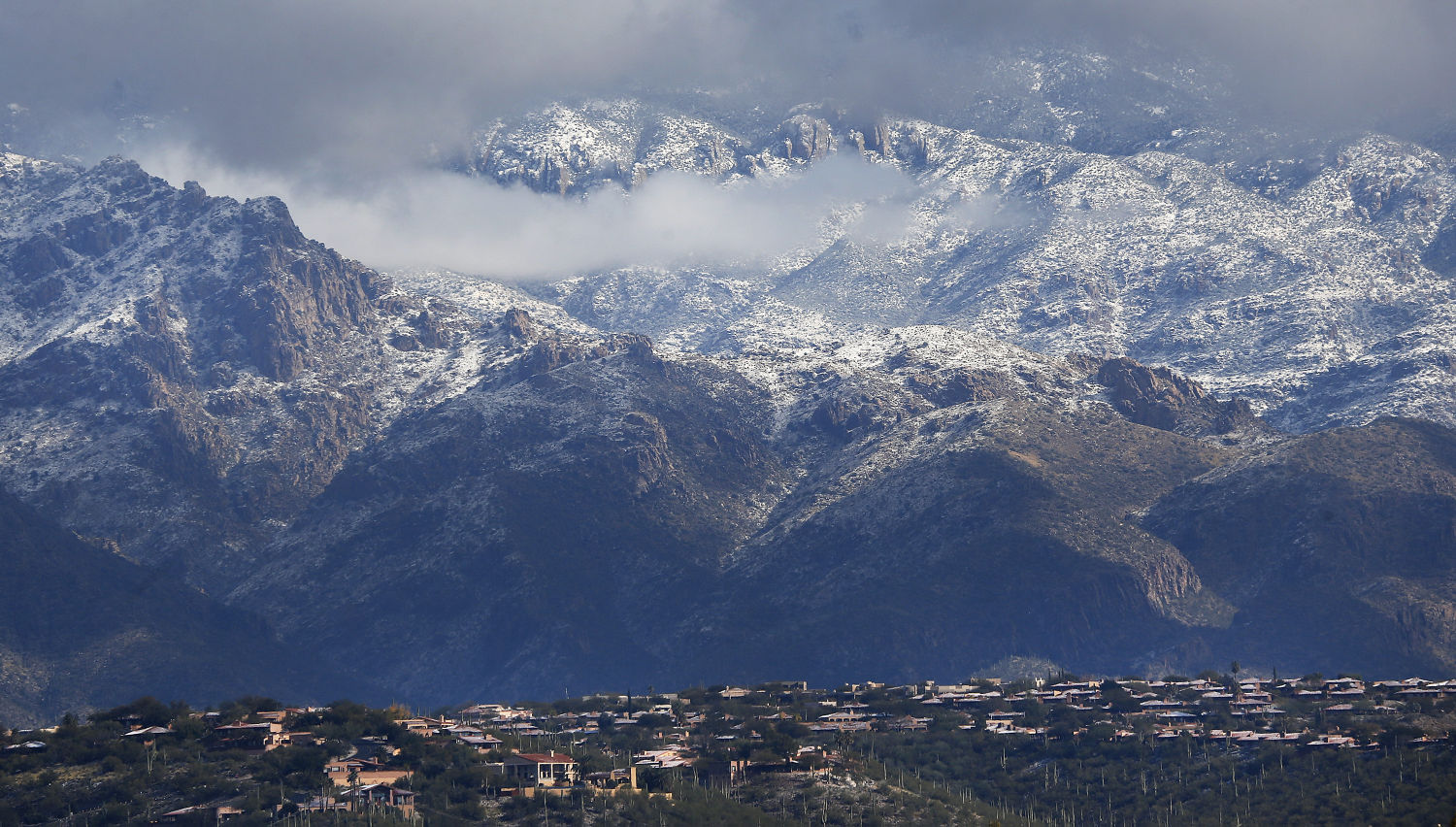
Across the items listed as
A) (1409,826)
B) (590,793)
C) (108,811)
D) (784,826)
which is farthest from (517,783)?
(1409,826)

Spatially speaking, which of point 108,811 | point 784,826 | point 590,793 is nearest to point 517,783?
point 590,793

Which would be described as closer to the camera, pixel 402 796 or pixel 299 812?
pixel 299 812

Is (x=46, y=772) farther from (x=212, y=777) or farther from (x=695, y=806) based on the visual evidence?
(x=695, y=806)

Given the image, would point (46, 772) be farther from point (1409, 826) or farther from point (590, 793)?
point (1409, 826)

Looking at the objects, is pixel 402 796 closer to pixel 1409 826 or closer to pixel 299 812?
pixel 299 812

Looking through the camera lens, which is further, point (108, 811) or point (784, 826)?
point (784, 826)

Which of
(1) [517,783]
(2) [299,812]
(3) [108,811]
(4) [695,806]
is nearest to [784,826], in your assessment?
(4) [695,806]
